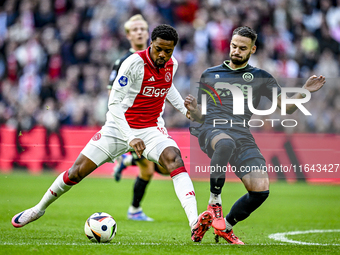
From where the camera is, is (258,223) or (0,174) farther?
(0,174)

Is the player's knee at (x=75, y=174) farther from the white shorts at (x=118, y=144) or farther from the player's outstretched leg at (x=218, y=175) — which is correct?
the player's outstretched leg at (x=218, y=175)

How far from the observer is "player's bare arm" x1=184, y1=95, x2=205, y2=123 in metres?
5.63

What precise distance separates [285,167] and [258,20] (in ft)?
21.4

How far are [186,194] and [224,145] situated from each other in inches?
26.3

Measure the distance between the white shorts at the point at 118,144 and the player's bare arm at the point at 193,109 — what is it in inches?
15.6

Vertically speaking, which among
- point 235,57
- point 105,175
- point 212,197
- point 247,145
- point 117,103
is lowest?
point 105,175

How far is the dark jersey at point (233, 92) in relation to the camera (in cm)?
572

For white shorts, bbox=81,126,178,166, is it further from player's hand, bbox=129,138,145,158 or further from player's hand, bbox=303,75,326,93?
player's hand, bbox=303,75,326,93

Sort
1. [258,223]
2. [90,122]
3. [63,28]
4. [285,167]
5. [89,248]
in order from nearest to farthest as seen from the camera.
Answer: [89,248] < [258,223] < [285,167] < [90,122] < [63,28]

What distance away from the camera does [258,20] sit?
1778cm

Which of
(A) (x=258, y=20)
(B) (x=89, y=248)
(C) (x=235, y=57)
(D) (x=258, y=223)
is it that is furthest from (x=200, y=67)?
(B) (x=89, y=248)

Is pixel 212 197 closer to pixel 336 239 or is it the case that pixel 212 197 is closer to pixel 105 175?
pixel 336 239

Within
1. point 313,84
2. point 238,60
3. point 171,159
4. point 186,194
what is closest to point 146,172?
point 171,159

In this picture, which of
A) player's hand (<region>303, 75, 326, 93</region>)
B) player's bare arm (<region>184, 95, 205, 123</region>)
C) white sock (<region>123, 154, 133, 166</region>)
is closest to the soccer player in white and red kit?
player's bare arm (<region>184, 95, 205, 123</region>)
